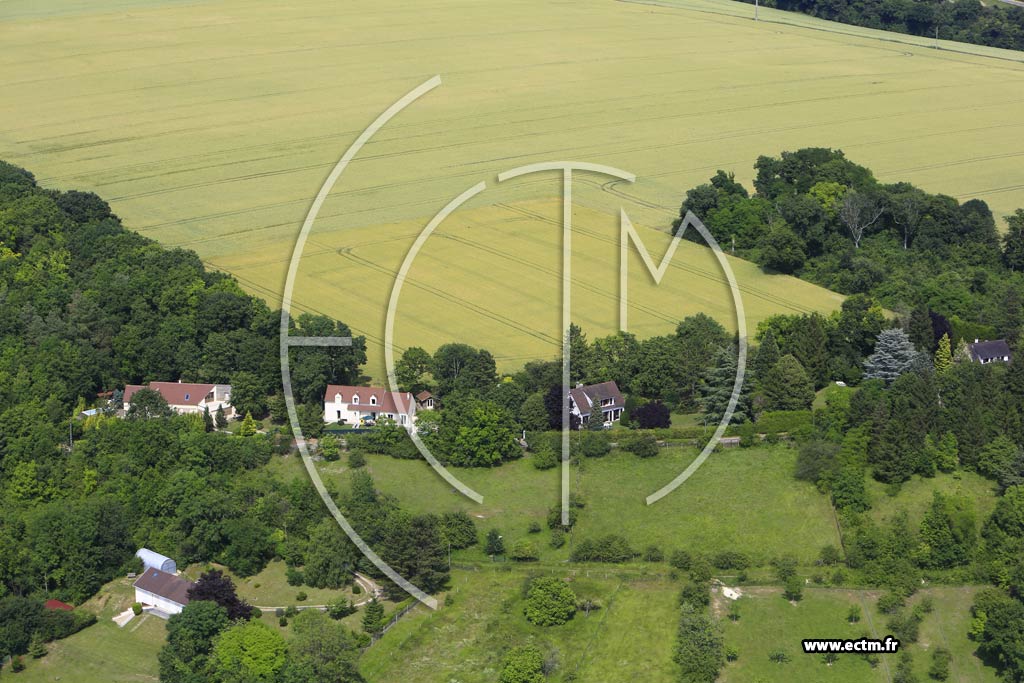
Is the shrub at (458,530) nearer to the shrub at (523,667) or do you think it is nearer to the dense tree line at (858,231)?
the shrub at (523,667)

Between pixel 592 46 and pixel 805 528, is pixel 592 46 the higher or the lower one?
the higher one

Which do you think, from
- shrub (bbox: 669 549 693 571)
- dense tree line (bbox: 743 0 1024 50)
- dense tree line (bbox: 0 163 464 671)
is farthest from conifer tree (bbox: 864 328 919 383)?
dense tree line (bbox: 743 0 1024 50)

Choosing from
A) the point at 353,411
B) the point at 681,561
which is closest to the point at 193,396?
the point at 353,411

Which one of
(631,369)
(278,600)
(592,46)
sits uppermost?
(592,46)

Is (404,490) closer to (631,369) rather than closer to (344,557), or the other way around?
(344,557)

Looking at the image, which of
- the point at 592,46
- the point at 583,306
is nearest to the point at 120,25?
the point at 592,46

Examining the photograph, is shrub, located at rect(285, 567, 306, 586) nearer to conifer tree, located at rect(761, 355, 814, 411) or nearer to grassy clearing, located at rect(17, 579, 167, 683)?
grassy clearing, located at rect(17, 579, 167, 683)
